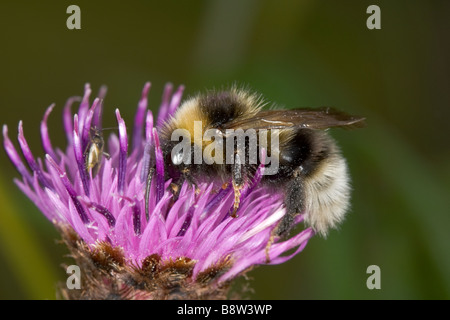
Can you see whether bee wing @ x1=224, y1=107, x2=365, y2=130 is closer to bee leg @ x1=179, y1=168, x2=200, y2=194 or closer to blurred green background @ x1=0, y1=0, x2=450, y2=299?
bee leg @ x1=179, y1=168, x2=200, y2=194

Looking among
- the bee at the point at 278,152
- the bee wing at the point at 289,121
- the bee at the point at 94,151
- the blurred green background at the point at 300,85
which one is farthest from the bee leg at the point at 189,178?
the blurred green background at the point at 300,85

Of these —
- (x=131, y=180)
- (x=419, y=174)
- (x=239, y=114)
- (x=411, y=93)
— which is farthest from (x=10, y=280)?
(x=411, y=93)

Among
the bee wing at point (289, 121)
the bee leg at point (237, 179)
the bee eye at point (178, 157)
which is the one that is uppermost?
the bee wing at point (289, 121)

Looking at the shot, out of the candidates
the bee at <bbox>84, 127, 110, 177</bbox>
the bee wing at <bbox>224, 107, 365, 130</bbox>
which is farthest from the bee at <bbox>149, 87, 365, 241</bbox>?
the bee at <bbox>84, 127, 110, 177</bbox>

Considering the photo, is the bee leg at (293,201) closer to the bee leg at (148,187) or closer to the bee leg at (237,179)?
the bee leg at (237,179)
